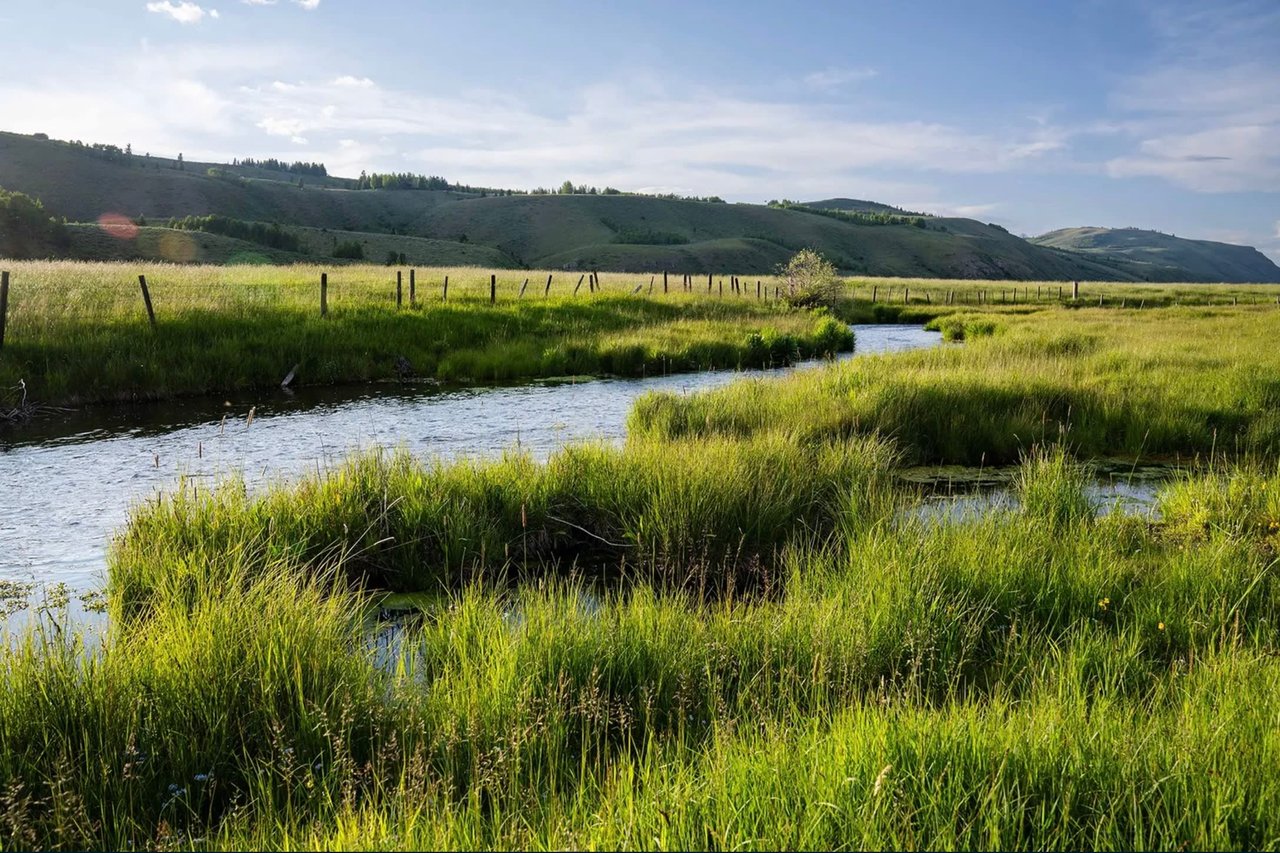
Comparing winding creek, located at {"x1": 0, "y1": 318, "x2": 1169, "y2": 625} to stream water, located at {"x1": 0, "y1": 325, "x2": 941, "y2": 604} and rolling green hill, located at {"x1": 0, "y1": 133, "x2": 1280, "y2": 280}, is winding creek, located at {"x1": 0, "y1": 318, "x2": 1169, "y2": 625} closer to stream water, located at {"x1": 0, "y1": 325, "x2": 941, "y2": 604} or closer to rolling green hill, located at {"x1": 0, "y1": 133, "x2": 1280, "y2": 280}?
stream water, located at {"x1": 0, "y1": 325, "x2": 941, "y2": 604}

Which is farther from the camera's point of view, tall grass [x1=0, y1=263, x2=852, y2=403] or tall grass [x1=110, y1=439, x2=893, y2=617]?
tall grass [x1=0, y1=263, x2=852, y2=403]

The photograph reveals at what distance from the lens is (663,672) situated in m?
4.70

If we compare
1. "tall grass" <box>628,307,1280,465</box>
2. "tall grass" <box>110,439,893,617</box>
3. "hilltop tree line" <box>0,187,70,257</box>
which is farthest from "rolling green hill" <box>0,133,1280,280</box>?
"tall grass" <box>110,439,893,617</box>

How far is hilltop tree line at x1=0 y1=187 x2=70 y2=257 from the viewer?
65.9 m

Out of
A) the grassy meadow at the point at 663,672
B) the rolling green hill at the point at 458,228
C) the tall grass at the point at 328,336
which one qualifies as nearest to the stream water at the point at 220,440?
the tall grass at the point at 328,336

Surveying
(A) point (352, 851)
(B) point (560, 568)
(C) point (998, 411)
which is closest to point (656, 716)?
(A) point (352, 851)

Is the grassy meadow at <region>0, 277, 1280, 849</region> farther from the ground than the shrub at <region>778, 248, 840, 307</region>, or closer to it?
closer to it

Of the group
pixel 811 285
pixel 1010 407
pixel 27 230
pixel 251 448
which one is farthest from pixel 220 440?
pixel 27 230

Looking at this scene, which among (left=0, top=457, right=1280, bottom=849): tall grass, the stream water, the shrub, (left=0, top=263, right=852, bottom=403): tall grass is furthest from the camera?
the shrub

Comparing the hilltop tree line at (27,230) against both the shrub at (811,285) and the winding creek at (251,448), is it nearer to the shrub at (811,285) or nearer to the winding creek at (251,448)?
the shrub at (811,285)

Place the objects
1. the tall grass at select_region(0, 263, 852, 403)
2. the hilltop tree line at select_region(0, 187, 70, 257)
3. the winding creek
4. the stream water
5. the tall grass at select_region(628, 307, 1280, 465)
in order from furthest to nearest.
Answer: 1. the hilltop tree line at select_region(0, 187, 70, 257)
2. the tall grass at select_region(0, 263, 852, 403)
3. the tall grass at select_region(628, 307, 1280, 465)
4. the stream water
5. the winding creek

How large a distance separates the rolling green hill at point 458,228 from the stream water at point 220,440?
2472 inches

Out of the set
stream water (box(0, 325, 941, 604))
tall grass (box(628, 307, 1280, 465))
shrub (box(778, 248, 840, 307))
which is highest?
shrub (box(778, 248, 840, 307))

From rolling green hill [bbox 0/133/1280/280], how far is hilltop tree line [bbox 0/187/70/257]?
6.76 ft
